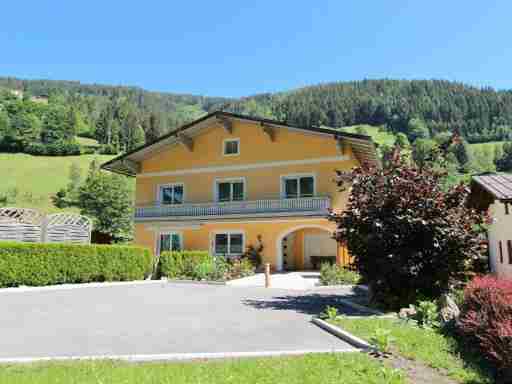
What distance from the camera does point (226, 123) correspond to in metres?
27.4

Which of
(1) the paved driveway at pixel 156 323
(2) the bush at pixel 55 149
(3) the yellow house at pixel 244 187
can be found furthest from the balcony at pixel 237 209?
(2) the bush at pixel 55 149

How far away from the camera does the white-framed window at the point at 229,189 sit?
2697 cm

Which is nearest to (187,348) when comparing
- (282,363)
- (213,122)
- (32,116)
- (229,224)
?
(282,363)

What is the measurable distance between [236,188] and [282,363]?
21619mm

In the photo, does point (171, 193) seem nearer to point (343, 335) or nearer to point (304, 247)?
point (304, 247)

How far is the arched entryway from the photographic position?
25.0 metres

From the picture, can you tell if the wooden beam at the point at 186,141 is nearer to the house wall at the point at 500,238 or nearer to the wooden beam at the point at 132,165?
the wooden beam at the point at 132,165

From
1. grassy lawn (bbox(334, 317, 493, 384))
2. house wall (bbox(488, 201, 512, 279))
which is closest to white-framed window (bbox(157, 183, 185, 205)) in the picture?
house wall (bbox(488, 201, 512, 279))

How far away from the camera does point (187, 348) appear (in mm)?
6707

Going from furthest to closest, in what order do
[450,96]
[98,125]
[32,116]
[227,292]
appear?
[450,96] → [98,125] → [32,116] → [227,292]

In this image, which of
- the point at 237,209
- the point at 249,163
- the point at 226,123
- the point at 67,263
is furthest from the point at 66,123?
the point at 67,263

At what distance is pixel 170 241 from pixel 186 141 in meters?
6.77

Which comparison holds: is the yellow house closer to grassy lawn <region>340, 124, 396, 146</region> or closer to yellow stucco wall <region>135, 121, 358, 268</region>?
yellow stucco wall <region>135, 121, 358, 268</region>

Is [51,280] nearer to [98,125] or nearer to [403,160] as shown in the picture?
[403,160]
